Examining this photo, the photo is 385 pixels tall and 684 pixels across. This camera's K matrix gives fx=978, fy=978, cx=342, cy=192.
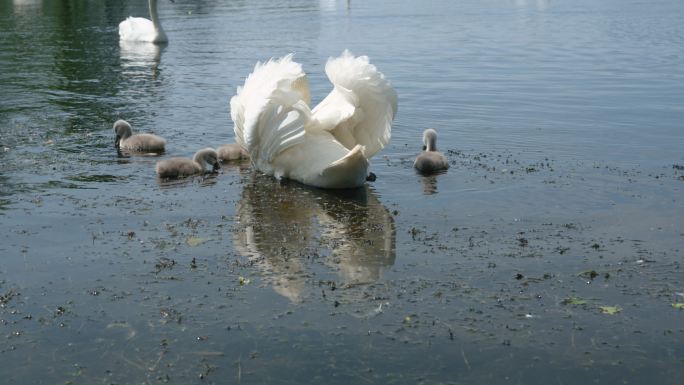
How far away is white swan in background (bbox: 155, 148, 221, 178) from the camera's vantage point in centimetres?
1145

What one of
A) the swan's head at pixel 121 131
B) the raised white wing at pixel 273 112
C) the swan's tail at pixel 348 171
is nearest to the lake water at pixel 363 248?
the swan's tail at pixel 348 171

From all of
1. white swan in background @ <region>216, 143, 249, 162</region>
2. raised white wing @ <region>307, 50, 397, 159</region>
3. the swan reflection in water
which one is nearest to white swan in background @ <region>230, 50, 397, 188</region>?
raised white wing @ <region>307, 50, 397, 159</region>

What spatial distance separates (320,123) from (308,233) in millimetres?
2251

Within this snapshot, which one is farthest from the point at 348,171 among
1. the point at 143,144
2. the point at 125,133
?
the point at 125,133

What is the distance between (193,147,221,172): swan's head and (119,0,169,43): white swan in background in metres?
16.9

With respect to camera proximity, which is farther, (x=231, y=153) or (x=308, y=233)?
(x=231, y=153)

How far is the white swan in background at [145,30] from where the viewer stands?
28.3 meters

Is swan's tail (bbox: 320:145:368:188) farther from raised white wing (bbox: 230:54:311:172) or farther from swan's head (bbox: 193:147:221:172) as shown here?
swan's head (bbox: 193:147:221:172)

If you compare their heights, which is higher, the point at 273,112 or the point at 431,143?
the point at 273,112

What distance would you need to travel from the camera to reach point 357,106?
37.3 feet

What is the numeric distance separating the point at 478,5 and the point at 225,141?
29925 mm

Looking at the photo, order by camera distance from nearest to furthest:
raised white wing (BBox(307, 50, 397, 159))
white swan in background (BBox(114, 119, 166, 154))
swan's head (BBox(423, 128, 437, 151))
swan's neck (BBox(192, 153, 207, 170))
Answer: raised white wing (BBox(307, 50, 397, 159))
swan's neck (BBox(192, 153, 207, 170))
swan's head (BBox(423, 128, 437, 151))
white swan in background (BBox(114, 119, 166, 154))

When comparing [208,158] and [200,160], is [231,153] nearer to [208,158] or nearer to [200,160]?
[208,158]

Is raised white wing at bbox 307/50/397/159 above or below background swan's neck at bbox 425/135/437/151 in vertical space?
above
